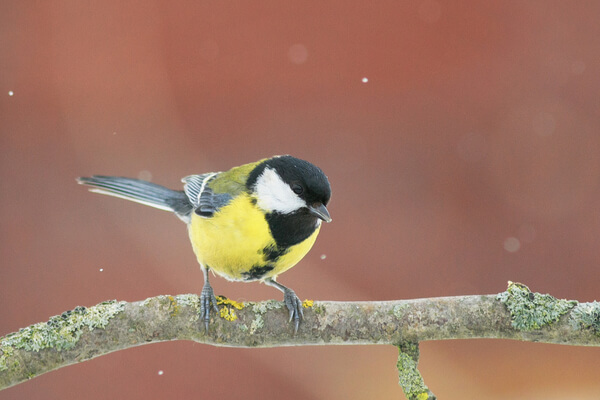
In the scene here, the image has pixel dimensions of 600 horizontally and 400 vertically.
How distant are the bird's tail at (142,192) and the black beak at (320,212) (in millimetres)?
415

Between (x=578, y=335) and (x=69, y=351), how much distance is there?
864 mm

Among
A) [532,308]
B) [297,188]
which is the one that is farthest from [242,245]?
[532,308]

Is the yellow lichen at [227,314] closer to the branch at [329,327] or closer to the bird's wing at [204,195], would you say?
the branch at [329,327]

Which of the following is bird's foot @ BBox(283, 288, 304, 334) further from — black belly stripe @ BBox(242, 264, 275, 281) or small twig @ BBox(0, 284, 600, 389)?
black belly stripe @ BBox(242, 264, 275, 281)

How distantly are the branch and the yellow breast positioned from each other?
0.54ft

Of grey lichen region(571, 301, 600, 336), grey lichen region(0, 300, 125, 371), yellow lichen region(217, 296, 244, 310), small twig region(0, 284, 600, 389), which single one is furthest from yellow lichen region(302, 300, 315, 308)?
grey lichen region(571, 301, 600, 336)

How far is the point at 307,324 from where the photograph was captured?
102cm

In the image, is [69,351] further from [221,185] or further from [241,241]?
[221,185]

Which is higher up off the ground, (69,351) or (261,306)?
(261,306)

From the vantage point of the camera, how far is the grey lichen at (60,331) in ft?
3.16

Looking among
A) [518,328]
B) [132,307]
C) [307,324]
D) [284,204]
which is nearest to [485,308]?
[518,328]

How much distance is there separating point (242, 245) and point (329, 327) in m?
0.26

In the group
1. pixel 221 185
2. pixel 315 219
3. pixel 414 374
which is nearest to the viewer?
pixel 414 374

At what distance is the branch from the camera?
96 centimetres
